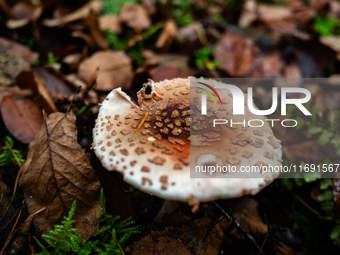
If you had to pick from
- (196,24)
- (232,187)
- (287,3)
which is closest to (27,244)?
(232,187)

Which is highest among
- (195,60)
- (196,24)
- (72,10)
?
(72,10)

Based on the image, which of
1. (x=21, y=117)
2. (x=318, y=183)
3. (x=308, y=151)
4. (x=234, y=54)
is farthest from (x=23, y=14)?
(x=318, y=183)

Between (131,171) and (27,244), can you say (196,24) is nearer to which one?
(131,171)

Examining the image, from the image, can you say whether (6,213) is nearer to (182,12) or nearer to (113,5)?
(113,5)

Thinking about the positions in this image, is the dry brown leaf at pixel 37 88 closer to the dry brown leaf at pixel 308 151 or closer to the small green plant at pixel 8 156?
the small green plant at pixel 8 156

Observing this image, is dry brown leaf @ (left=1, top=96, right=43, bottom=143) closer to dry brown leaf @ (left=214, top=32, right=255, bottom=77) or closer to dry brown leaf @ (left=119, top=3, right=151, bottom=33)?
dry brown leaf @ (left=119, top=3, right=151, bottom=33)

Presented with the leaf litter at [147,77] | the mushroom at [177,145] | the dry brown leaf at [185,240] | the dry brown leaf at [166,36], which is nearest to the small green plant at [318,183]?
the leaf litter at [147,77]

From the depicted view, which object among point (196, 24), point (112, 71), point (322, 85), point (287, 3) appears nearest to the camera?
point (112, 71)
